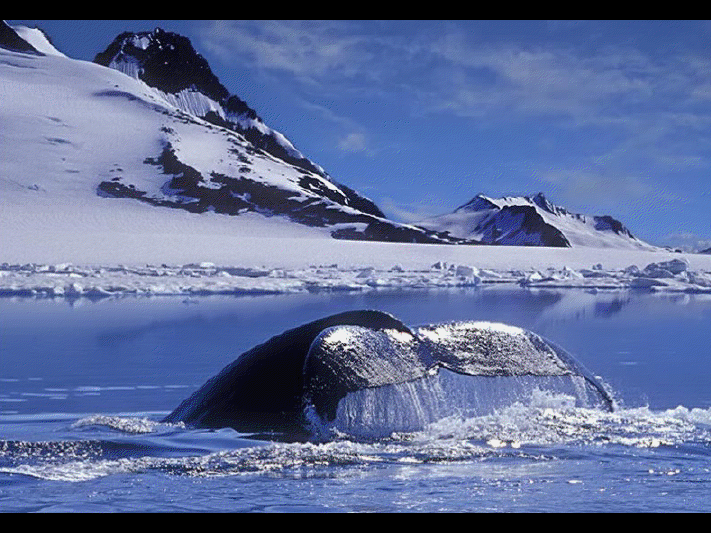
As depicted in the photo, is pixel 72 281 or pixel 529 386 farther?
pixel 72 281

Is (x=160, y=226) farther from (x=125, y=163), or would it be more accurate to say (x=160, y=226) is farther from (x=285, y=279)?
(x=285, y=279)

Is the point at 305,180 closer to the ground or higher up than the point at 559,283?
higher up

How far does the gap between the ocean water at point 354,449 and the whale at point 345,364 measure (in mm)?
183

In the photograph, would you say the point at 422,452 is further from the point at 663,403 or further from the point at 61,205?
the point at 61,205

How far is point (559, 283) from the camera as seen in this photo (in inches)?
1053

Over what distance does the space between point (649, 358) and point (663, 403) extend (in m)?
2.82

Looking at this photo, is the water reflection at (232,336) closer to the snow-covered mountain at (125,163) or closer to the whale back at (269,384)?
the whale back at (269,384)

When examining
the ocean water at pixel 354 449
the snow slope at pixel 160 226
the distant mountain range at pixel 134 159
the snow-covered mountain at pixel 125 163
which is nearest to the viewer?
the ocean water at pixel 354 449

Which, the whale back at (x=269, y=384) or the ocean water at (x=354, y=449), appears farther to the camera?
the whale back at (x=269, y=384)

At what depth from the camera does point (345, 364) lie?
5227 millimetres

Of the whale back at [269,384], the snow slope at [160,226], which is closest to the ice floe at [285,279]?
the snow slope at [160,226]

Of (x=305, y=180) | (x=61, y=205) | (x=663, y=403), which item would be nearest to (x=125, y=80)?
(x=305, y=180)

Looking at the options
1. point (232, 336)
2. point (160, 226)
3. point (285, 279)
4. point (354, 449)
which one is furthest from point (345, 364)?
point (160, 226)

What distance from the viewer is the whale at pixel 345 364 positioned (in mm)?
5246
